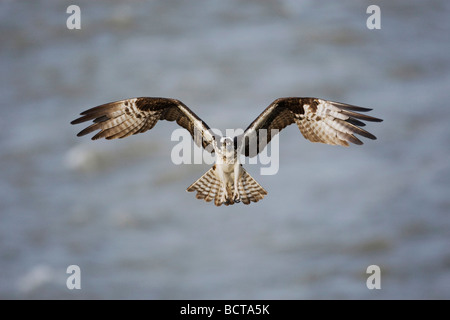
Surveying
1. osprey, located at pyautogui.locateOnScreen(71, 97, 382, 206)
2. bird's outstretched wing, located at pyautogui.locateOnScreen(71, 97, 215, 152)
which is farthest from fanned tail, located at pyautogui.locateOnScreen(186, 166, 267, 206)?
bird's outstretched wing, located at pyautogui.locateOnScreen(71, 97, 215, 152)

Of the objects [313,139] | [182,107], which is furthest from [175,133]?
[313,139]

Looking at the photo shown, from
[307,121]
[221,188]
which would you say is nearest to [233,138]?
[221,188]

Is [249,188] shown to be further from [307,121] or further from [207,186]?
[307,121]

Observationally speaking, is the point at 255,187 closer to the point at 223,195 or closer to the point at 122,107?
the point at 223,195

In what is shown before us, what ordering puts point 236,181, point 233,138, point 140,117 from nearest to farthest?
point 233,138 < point 236,181 < point 140,117

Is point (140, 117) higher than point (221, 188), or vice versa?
point (140, 117)

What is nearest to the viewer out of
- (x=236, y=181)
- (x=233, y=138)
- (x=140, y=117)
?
(x=233, y=138)

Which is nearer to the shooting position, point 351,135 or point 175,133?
point 351,135

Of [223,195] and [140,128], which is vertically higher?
[140,128]
